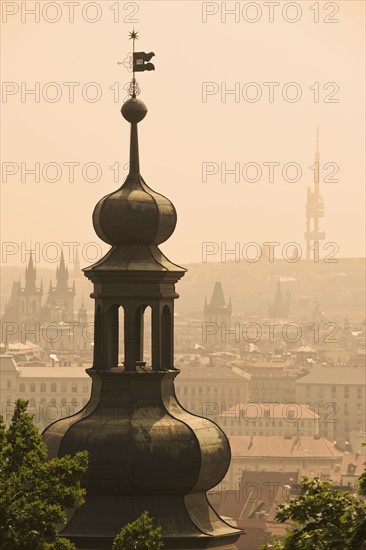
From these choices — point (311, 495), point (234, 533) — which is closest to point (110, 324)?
point (234, 533)

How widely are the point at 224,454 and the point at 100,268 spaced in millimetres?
1509

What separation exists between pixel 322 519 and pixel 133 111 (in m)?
5.04

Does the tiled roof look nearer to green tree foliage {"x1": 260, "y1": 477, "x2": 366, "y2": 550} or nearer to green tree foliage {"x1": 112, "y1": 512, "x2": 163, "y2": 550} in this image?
green tree foliage {"x1": 112, "y1": 512, "x2": 163, "y2": 550}

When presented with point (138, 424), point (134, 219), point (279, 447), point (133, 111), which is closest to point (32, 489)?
point (138, 424)

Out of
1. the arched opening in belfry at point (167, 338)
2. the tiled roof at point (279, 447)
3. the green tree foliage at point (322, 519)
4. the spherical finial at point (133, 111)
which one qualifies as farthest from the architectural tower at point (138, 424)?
the tiled roof at point (279, 447)

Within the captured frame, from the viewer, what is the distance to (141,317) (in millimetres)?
17641

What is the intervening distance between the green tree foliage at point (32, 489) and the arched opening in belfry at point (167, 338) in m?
1.64

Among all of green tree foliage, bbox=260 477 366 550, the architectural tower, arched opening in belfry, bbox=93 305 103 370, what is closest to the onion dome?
the architectural tower

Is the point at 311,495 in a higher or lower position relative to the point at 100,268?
lower

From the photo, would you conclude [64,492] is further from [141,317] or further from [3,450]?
[141,317]

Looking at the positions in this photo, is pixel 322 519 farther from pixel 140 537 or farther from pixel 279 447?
pixel 279 447

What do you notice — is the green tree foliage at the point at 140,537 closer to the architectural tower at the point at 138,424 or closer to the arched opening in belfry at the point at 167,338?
the architectural tower at the point at 138,424

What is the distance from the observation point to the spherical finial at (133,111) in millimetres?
18719

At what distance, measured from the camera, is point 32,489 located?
15891mm
